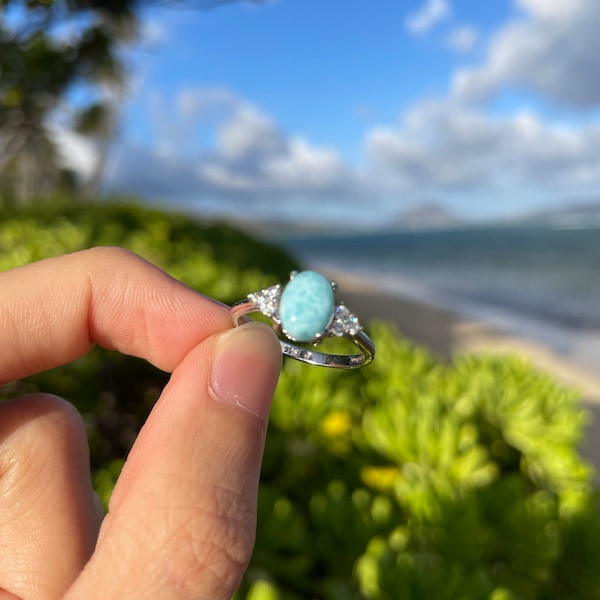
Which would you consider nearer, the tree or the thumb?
the thumb

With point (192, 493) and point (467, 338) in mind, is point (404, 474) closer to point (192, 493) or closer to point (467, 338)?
point (192, 493)

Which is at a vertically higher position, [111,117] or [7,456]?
[111,117]

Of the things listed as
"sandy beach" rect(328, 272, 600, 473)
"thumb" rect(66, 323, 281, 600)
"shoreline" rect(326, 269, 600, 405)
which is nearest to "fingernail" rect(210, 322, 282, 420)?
"thumb" rect(66, 323, 281, 600)

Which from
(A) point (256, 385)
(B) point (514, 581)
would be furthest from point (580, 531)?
(A) point (256, 385)

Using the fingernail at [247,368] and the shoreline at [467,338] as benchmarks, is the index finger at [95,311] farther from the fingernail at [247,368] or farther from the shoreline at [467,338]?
the shoreline at [467,338]

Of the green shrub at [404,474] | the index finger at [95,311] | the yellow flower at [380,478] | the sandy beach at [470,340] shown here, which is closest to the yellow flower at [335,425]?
the green shrub at [404,474]

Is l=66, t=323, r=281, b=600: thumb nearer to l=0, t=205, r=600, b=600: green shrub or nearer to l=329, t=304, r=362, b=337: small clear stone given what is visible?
l=329, t=304, r=362, b=337: small clear stone

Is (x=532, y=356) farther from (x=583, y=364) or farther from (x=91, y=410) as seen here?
(x=91, y=410)
